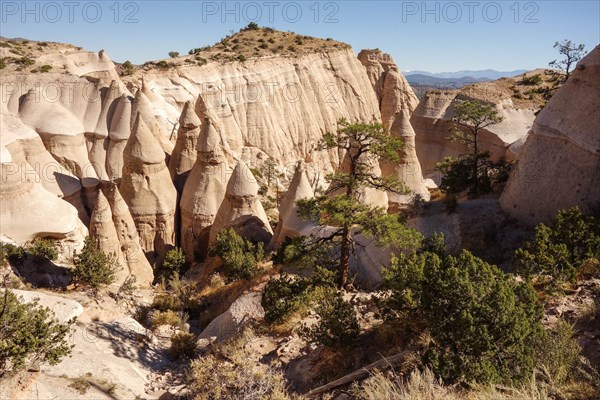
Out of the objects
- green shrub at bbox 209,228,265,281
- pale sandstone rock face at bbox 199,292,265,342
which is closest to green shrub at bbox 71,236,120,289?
green shrub at bbox 209,228,265,281

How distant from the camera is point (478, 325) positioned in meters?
5.79

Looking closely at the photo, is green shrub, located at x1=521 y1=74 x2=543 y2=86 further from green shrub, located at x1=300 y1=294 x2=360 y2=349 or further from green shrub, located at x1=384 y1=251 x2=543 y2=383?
green shrub, located at x1=384 y1=251 x2=543 y2=383

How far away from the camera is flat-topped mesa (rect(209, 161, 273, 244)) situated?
17.1m

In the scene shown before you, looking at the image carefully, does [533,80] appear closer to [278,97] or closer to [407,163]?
[407,163]

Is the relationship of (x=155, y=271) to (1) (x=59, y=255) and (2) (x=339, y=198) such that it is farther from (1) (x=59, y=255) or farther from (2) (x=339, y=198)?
(2) (x=339, y=198)

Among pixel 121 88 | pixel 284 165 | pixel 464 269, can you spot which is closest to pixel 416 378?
pixel 464 269

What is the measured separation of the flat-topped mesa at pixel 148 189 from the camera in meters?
17.4

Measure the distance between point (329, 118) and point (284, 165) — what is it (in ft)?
27.2

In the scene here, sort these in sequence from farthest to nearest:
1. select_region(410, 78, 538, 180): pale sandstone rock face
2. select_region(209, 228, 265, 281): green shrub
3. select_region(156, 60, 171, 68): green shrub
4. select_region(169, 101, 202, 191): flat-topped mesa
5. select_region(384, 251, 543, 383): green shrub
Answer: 1. select_region(156, 60, 171, 68): green shrub
2. select_region(410, 78, 538, 180): pale sandstone rock face
3. select_region(169, 101, 202, 191): flat-topped mesa
4. select_region(209, 228, 265, 281): green shrub
5. select_region(384, 251, 543, 383): green shrub

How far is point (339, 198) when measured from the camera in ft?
29.0

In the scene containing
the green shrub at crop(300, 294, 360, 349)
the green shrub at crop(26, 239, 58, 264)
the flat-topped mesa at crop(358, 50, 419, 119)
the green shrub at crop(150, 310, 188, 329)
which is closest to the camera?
the green shrub at crop(300, 294, 360, 349)

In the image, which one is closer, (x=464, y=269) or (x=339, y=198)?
(x=464, y=269)

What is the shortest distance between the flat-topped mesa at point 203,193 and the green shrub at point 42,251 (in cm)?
517

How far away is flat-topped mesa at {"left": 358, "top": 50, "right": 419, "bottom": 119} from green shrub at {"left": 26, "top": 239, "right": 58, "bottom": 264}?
1418 inches
